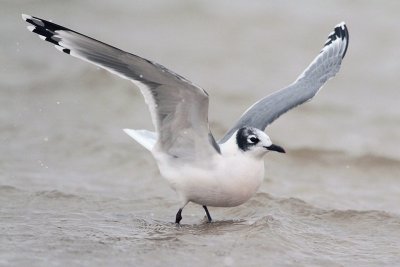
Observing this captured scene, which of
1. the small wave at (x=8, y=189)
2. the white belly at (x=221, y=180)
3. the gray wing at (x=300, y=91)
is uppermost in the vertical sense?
the gray wing at (x=300, y=91)

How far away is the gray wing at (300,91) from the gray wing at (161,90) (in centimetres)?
52

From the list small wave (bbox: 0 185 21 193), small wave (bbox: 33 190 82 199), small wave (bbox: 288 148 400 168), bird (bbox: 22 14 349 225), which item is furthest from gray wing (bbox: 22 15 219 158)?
small wave (bbox: 288 148 400 168)

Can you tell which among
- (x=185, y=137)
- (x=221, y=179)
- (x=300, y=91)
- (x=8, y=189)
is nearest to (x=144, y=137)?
(x=185, y=137)

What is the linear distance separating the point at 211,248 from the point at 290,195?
9.61ft

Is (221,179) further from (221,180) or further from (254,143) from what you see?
(254,143)

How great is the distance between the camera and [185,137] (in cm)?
614

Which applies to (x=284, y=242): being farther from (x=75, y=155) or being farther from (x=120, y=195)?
(x=75, y=155)

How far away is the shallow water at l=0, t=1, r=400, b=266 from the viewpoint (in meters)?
5.61

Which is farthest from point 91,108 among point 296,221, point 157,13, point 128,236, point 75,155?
point 128,236

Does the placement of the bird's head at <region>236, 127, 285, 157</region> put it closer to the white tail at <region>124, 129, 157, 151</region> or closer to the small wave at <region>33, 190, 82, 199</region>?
the white tail at <region>124, 129, 157, 151</region>

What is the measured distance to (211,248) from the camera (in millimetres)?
5395

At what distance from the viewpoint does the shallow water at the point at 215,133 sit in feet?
18.4

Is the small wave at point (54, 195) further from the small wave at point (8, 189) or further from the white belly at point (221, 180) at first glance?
the white belly at point (221, 180)

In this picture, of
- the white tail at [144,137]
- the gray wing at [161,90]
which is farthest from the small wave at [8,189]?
the gray wing at [161,90]
